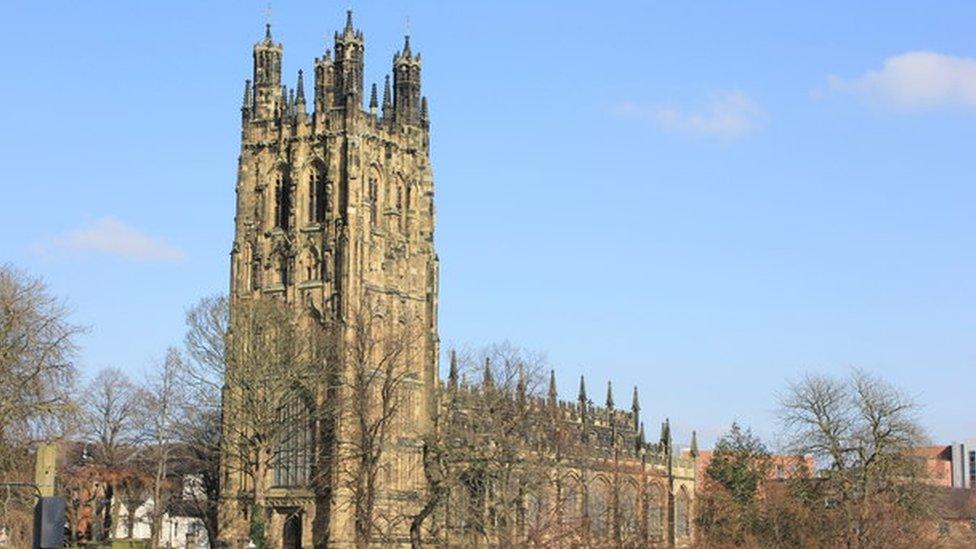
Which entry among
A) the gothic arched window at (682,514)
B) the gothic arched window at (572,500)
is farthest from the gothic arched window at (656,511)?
the gothic arched window at (572,500)

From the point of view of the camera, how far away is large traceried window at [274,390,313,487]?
75562 millimetres

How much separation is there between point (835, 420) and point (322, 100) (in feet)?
110

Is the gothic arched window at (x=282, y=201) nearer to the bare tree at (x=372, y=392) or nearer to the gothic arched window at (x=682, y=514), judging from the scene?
the bare tree at (x=372, y=392)

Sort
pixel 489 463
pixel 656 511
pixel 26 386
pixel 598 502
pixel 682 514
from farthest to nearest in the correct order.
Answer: pixel 682 514 < pixel 656 511 < pixel 598 502 < pixel 489 463 < pixel 26 386

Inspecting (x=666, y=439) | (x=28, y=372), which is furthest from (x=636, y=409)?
(x=28, y=372)

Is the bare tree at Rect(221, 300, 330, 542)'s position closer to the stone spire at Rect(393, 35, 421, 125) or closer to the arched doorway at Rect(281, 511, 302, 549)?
the arched doorway at Rect(281, 511, 302, 549)

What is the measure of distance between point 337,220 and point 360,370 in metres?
13.4

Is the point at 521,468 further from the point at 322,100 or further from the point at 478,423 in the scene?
the point at 322,100

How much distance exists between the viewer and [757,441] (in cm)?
10150

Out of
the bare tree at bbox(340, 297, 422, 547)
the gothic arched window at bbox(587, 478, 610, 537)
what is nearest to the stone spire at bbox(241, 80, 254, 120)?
the bare tree at bbox(340, 297, 422, 547)

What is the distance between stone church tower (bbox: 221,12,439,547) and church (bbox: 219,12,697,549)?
0.31 feet

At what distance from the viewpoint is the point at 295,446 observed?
3039 inches

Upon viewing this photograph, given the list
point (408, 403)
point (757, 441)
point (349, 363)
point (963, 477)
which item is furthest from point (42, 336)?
point (963, 477)

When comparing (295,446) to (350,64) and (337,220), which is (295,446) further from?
(350,64)
